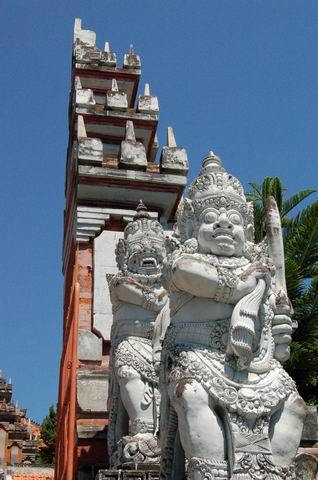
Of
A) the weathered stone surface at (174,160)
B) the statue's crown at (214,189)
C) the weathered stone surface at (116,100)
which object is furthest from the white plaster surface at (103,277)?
the statue's crown at (214,189)

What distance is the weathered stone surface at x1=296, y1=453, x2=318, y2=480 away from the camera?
19.0 ft

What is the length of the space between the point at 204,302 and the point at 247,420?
86 centimetres

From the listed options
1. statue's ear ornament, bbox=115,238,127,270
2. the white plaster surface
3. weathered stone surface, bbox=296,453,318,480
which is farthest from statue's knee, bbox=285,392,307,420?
the white plaster surface

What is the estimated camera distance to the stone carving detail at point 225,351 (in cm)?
460

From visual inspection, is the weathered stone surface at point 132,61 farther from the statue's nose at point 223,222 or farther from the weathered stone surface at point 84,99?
the statue's nose at point 223,222

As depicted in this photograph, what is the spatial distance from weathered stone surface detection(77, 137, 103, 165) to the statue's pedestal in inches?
198

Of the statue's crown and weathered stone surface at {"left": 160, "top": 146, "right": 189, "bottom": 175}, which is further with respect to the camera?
weathered stone surface at {"left": 160, "top": 146, "right": 189, "bottom": 175}

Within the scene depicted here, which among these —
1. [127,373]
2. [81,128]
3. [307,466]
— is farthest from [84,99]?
[307,466]

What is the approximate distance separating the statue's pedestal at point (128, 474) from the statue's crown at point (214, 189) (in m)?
2.10

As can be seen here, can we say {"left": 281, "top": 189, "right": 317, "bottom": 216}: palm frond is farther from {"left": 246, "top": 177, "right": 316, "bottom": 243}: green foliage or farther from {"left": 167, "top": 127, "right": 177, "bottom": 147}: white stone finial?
{"left": 167, "top": 127, "right": 177, "bottom": 147}: white stone finial

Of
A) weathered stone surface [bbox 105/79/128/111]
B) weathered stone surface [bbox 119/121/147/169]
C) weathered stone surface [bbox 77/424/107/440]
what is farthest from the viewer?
weathered stone surface [bbox 105/79/128/111]

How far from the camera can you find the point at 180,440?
4.95 meters

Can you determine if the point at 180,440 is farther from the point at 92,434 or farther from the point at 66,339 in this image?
the point at 66,339

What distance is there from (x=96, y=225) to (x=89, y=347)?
1.80 m
